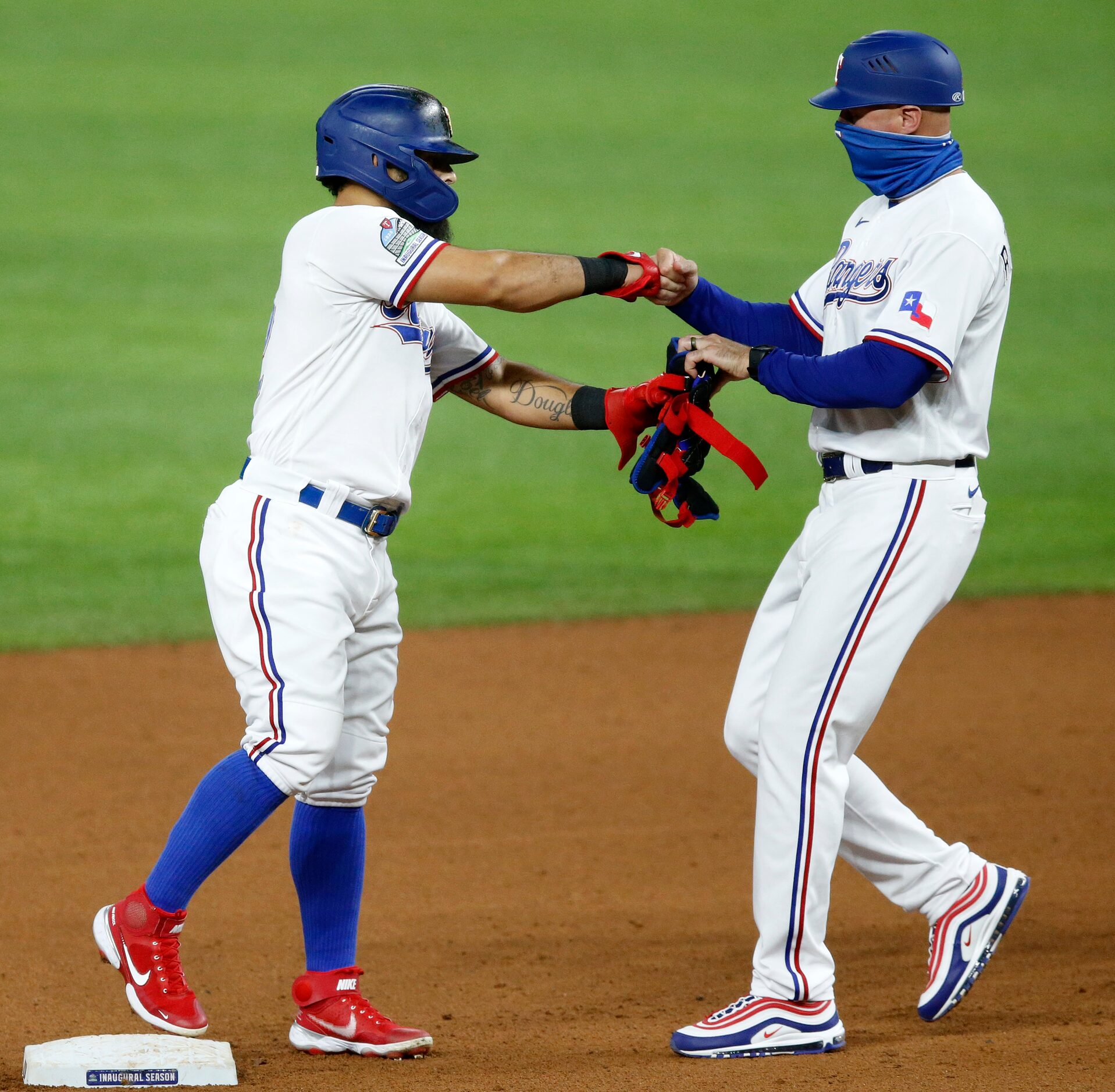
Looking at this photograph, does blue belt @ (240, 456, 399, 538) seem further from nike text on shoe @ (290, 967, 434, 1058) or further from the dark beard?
nike text on shoe @ (290, 967, 434, 1058)

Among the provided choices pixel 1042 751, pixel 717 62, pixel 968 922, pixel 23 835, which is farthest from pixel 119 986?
pixel 717 62

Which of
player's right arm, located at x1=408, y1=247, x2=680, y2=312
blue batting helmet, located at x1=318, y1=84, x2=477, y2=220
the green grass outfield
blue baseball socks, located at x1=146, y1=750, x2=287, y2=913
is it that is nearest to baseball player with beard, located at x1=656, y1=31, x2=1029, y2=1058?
player's right arm, located at x1=408, y1=247, x2=680, y2=312

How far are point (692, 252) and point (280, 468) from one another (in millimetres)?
14006

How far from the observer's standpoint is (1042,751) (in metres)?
6.39

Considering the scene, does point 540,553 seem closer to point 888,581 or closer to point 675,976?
point 675,976

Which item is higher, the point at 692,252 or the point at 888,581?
the point at 692,252

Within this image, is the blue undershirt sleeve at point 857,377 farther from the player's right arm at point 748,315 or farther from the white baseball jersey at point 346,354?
the white baseball jersey at point 346,354

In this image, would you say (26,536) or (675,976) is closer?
(675,976)

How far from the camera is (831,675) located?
12.1ft

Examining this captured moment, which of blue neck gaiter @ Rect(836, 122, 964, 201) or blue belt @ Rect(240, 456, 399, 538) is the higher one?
blue neck gaiter @ Rect(836, 122, 964, 201)

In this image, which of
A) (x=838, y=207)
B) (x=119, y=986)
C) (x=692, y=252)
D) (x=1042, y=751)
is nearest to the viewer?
(x=119, y=986)

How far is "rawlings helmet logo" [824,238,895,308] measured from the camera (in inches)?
146

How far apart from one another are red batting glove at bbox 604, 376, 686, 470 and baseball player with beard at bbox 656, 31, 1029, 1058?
1.05ft

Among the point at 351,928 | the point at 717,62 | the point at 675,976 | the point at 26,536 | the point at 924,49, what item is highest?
the point at 717,62
